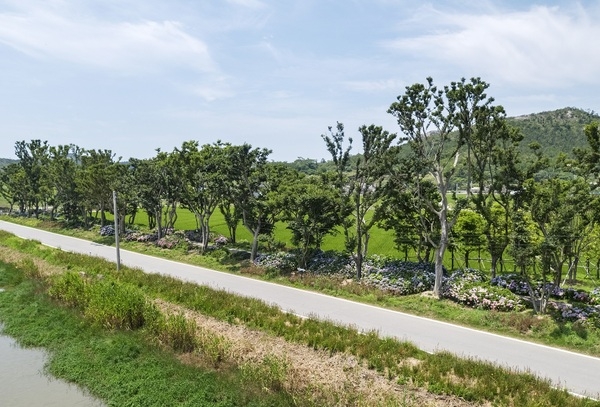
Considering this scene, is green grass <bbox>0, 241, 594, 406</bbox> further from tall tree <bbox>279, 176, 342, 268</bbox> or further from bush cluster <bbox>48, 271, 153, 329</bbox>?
tall tree <bbox>279, 176, 342, 268</bbox>

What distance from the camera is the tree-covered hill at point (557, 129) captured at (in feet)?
375

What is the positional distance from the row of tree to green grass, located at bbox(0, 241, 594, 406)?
290 inches

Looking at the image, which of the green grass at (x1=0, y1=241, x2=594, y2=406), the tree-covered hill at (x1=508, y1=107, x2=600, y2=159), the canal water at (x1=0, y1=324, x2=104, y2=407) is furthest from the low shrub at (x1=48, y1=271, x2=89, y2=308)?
the tree-covered hill at (x1=508, y1=107, x2=600, y2=159)

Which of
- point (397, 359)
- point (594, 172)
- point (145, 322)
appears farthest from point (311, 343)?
point (594, 172)

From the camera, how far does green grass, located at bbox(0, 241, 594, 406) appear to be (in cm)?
1088

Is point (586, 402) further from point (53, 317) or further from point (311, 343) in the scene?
point (53, 317)

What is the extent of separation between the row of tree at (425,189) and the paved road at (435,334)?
3609 mm

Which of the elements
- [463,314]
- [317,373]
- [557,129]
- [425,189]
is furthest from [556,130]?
[317,373]

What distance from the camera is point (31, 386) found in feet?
41.2

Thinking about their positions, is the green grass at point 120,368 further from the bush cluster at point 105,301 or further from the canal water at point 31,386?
the bush cluster at point 105,301

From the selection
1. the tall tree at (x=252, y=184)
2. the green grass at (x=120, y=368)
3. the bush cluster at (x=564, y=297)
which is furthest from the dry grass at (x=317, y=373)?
the tall tree at (x=252, y=184)

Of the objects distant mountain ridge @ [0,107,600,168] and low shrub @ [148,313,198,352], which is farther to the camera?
distant mountain ridge @ [0,107,600,168]

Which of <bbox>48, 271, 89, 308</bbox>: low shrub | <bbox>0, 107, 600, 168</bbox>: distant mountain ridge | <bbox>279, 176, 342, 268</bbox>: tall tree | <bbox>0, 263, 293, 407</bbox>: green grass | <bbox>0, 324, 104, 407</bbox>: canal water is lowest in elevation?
<bbox>0, 324, 104, 407</bbox>: canal water

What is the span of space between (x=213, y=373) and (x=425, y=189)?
14354 mm
